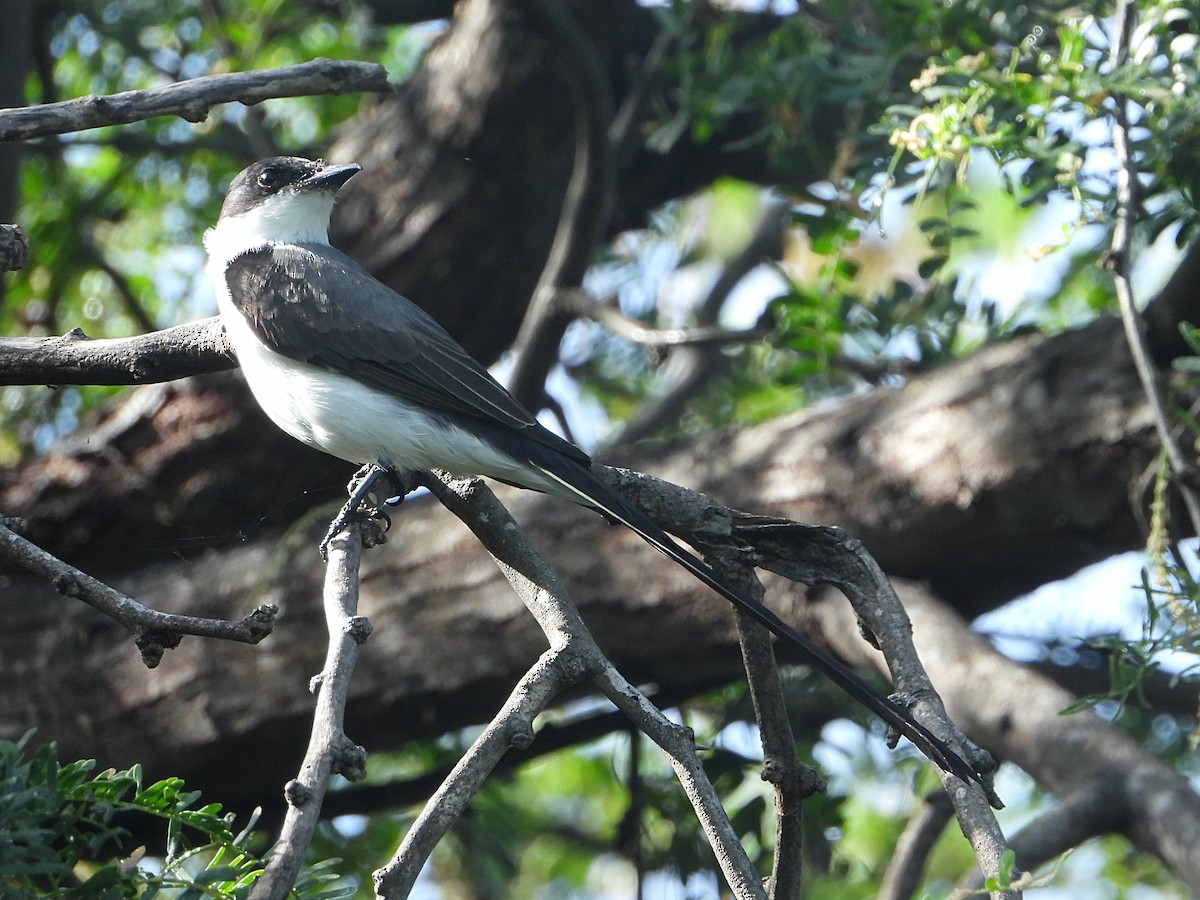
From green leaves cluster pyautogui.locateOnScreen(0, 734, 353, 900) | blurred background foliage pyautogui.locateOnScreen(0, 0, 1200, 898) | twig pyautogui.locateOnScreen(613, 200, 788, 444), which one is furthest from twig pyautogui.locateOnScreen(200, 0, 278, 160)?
green leaves cluster pyautogui.locateOnScreen(0, 734, 353, 900)

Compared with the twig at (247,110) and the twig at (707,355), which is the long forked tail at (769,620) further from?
the twig at (247,110)

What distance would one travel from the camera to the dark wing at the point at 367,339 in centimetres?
354

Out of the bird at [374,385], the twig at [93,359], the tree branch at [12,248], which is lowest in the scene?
the bird at [374,385]

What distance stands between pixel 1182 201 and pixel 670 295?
3.79 metres

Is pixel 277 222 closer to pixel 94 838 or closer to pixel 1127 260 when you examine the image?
pixel 1127 260

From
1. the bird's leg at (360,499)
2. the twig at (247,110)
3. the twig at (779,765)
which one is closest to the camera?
the twig at (779,765)

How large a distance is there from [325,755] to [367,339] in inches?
76.5

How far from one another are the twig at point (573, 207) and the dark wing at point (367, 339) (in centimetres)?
158

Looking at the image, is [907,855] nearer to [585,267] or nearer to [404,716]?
[404,716]

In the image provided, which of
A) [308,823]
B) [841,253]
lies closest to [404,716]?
[841,253]

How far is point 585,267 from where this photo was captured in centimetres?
559

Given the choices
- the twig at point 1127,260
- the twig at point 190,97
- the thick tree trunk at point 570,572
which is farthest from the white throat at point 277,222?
the twig at point 1127,260

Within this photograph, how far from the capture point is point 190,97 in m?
2.80

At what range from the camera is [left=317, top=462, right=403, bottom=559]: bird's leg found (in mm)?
3170
